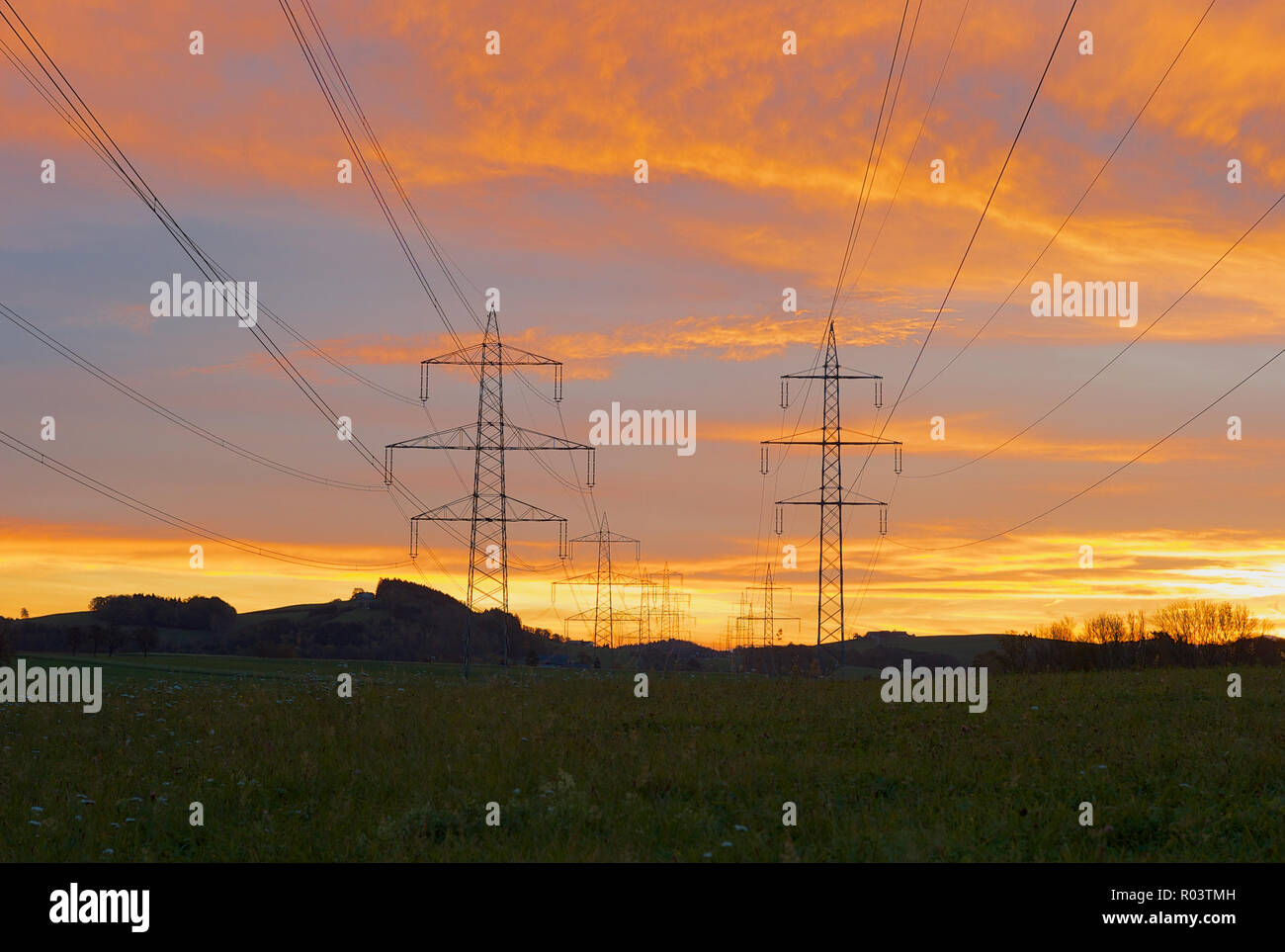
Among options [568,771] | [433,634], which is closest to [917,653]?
[433,634]

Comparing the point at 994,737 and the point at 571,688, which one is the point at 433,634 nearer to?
the point at 571,688

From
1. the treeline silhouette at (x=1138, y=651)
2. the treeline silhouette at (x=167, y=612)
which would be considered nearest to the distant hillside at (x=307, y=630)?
the treeline silhouette at (x=167, y=612)

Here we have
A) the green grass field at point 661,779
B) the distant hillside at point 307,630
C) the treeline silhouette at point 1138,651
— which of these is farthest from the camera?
the distant hillside at point 307,630

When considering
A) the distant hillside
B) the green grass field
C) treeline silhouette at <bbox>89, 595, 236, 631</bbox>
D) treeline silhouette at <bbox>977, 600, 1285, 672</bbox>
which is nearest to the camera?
the green grass field

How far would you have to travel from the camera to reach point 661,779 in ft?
46.7

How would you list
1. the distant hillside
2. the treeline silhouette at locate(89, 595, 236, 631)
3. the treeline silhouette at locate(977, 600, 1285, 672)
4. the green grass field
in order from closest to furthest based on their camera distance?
the green grass field
the treeline silhouette at locate(977, 600, 1285, 672)
the distant hillside
the treeline silhouette at locate(89, 595, 236, 631)

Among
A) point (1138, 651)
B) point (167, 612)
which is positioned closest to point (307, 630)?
point (167, 612)

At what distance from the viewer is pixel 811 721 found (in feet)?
61.9

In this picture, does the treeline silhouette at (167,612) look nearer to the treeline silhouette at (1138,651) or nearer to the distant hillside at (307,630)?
the distant hillside at (307,630)

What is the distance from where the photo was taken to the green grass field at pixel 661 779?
11.7 meters

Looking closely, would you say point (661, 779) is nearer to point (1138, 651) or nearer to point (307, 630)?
point (1138, 651)

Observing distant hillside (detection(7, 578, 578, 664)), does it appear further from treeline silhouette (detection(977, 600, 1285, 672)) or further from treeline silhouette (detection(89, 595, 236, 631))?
treeline silhouette (detection(977, 600, 1285, 672))

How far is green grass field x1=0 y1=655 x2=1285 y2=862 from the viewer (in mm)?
11734

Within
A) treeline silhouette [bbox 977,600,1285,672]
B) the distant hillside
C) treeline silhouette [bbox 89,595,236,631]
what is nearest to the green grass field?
treeline silhouette [bbox 977,600,1285,672]
